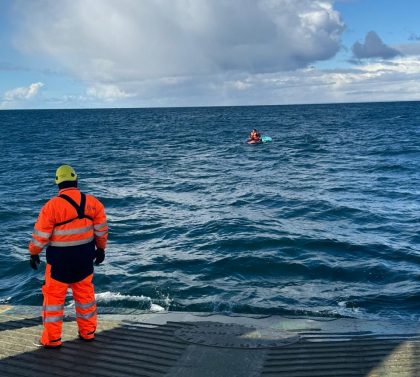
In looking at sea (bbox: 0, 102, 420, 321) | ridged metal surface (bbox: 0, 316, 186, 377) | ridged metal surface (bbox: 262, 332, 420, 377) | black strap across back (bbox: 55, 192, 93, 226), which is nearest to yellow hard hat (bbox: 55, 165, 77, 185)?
black strap across back (bbox: 55, 192, 93, 226)

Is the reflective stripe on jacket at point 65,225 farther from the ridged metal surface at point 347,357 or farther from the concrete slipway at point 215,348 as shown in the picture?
the ridged metal surface at point 347,357

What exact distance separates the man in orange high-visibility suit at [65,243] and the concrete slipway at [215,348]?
0.52 meters

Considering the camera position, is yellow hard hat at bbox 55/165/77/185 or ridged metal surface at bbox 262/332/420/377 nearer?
ridged metal surface at bbox 262/332/420/377

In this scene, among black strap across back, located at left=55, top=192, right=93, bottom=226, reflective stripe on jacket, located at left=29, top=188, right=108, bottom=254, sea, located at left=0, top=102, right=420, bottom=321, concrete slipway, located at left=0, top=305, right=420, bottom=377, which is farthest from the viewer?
sea, located at left=0, top=102, right=420, bottom=321

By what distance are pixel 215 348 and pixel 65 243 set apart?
2295mm

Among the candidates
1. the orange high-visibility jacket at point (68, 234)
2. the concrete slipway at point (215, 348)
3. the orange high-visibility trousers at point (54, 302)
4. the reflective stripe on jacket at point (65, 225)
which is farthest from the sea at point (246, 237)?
the reflective stripe on jacket at point (65, 225)

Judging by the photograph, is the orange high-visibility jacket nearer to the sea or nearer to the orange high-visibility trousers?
the orange high-visibility trousers

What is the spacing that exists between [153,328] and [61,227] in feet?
6.94

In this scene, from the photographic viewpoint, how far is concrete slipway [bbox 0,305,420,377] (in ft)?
19.4

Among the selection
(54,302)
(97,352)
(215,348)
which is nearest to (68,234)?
(54,302)

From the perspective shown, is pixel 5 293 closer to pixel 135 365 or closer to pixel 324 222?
pixel 135 365

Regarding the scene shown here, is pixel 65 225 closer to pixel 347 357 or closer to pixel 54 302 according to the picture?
pixel 54 302

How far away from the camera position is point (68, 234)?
20.7ft

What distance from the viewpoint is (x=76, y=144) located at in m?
50.0
